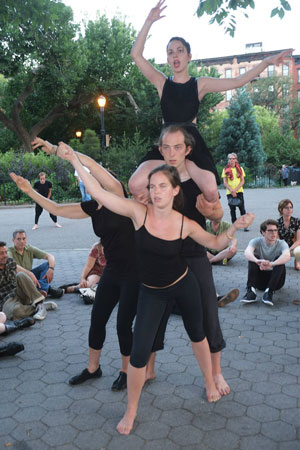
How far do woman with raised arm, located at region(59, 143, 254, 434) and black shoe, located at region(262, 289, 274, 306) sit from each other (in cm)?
304

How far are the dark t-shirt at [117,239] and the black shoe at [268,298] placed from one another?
2.98m

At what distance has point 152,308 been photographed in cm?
306

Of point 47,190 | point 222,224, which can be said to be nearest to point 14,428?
point 222,224

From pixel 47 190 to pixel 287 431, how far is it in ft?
40.2

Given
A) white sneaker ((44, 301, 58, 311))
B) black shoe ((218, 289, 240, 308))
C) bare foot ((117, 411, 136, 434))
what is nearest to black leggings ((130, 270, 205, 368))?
bare foot ((117, 411, 136, 434))

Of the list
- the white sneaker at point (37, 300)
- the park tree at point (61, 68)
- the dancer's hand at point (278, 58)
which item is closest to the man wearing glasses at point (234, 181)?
the white sneaker at point (37, 300)

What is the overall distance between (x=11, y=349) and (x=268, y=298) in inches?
130

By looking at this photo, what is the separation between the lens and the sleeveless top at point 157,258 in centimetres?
302

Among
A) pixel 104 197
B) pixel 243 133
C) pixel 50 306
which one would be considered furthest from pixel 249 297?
pixel 243 133

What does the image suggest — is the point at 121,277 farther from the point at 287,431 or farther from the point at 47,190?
the point at 47,190

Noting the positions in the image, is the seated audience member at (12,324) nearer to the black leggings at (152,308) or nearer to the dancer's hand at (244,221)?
the black leggings at (152,308)

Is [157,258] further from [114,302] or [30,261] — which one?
[30,261]

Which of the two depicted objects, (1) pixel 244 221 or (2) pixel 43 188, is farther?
(2) pixel 43 188

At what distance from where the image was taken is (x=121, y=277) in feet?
11.6
